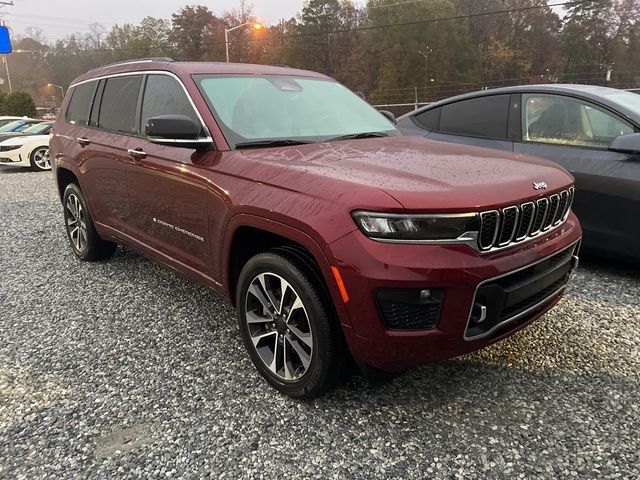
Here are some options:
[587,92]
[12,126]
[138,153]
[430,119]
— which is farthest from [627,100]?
[12,126]

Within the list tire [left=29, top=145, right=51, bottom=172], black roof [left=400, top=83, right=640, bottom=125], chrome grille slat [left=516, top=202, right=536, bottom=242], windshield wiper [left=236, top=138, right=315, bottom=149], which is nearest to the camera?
chrome grille slat [left=516, top=202, right=536, bottom=242]

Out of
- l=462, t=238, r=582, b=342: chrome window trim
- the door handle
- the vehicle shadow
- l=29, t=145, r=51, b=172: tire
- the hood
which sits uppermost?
the hood

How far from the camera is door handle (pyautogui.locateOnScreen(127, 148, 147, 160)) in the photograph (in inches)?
141

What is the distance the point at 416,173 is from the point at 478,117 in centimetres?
310

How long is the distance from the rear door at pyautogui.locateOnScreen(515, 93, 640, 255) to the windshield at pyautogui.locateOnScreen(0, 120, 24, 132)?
15273mm

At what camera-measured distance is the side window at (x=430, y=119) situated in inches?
217

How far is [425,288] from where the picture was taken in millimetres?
2104

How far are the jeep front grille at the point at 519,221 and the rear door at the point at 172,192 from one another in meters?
1.44

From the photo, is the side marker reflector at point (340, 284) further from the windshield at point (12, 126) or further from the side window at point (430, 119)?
the windshield at point (12, 126)

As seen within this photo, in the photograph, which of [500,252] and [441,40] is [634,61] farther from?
[500,252]

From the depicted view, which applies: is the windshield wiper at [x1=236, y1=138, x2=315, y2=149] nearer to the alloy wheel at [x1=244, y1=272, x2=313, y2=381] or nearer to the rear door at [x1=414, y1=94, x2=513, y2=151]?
the alloy wheel at [x1=244, y1=272, x2=313, y2=381]

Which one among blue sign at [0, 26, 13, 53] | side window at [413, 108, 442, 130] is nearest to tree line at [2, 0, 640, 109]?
blue sign at [0, 26, 13, 53]

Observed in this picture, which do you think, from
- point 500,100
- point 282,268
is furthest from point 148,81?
point 500,100

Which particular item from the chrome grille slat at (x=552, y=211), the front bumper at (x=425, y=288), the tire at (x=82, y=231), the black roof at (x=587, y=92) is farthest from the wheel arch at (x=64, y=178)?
the chrome grille slat at (x=552, y=211)
